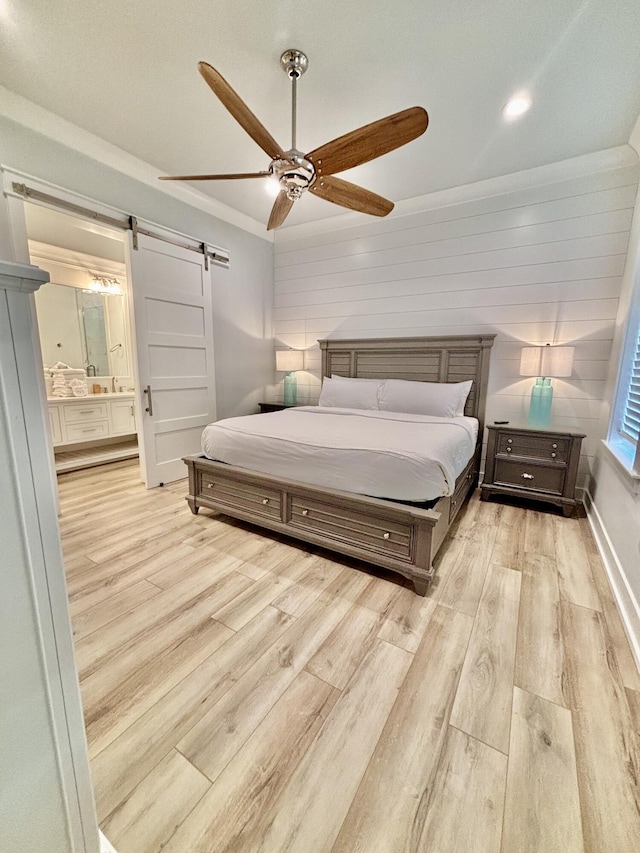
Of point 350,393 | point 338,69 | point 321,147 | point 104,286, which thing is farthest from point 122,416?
point 338,69

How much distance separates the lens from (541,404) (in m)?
3.05

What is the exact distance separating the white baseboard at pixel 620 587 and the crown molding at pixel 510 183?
110 inches

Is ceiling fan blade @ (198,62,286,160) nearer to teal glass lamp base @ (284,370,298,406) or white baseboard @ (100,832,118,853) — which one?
white baseboard @ (100,832,118,853)

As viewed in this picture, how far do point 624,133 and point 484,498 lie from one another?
3.00 meters

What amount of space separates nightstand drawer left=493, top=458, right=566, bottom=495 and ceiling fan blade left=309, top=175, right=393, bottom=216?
89.8 inches

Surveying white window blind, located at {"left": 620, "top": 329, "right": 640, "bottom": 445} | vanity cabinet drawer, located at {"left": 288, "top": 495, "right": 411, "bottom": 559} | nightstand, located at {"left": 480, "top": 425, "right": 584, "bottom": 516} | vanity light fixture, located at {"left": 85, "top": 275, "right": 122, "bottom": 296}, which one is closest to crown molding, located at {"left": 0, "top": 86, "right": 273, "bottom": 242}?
vanity light fixture, located at {"left": 85, "top": 275, "right": 122, "bottom": 296}

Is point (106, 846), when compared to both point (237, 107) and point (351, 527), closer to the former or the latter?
point (351, 527)

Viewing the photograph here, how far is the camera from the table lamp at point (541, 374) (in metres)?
2.90

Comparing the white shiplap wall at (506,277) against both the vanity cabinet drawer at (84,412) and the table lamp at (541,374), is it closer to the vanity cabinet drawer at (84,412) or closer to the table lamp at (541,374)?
the table lamp at (541,374)

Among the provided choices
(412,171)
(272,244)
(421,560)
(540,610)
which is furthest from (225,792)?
(272,244)

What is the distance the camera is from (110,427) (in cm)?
450

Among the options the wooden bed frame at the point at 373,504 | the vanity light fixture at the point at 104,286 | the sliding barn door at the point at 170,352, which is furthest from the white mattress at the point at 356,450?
the vanity light fixture at the point at 104,286

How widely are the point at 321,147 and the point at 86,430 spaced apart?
4117 millimetres

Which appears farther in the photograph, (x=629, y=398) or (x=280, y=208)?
(x=280, y=208)
